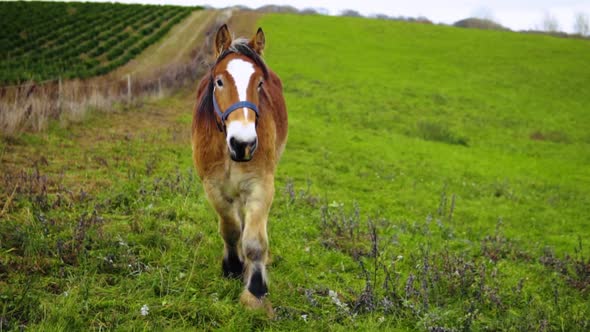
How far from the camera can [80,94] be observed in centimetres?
1421

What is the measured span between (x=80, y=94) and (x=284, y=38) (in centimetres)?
3206

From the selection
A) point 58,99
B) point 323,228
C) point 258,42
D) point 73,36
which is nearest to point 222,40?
point 258,42

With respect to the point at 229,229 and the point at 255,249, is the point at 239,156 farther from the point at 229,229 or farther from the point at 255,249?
Answer: the point at 229,229

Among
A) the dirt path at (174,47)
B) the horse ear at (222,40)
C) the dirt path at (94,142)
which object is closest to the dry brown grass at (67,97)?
the dirt path at (94,142)

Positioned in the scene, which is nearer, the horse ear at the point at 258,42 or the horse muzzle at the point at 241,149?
the horse muzzle at the point at 241,149

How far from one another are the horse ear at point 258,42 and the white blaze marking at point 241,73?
0.48m

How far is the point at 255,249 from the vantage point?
12.5ft

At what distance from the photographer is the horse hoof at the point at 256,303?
3.71 m

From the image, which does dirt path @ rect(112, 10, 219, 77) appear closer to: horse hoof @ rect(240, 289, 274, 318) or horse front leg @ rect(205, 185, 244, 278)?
horse front leg @ rect(205, 185, 244, 278)

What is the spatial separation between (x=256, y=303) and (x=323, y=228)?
276 centimetres

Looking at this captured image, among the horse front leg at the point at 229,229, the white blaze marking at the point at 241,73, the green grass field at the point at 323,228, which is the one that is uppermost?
the white blaze marking at the point at 241,73

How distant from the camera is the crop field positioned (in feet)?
84.3

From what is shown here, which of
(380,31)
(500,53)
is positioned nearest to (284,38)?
(380,31)

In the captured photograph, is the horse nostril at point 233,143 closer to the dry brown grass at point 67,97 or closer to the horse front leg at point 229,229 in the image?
the horse front leg at point 229,229
